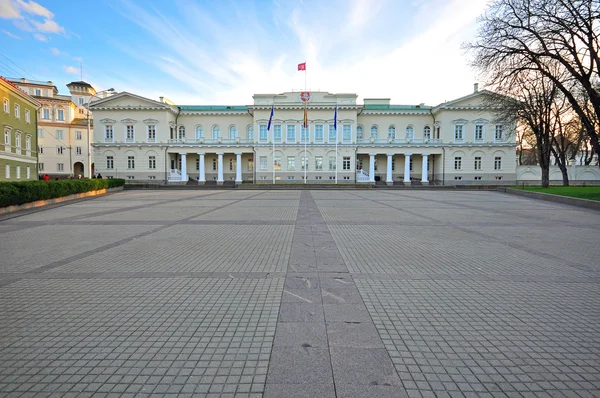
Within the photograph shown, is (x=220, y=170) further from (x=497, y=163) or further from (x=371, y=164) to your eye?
(x=497, y=163)

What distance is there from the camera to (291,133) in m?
48.7

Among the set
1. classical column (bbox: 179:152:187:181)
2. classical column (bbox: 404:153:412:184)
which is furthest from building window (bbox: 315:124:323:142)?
classical column (bbox: 179:152:187:181)

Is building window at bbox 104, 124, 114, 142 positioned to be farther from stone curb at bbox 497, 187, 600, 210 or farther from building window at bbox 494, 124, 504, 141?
building window at bbox 494, 124, 504, 141

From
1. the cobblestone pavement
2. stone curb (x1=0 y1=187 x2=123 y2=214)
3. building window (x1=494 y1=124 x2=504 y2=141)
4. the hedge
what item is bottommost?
the cobblestone pavement

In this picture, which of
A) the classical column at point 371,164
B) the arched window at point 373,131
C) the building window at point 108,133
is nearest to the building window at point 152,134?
the building window at point 108,133

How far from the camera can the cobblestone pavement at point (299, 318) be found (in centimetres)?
293

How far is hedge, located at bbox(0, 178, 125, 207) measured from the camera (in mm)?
15416

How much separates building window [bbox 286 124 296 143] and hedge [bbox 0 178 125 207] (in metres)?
29.1

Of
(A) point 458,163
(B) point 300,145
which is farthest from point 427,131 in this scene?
(B) point 300,145

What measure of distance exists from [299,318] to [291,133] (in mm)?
46219

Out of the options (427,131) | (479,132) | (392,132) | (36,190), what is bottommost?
(36,190)

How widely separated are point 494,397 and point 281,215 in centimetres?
1217

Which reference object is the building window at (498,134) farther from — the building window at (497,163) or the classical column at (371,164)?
the classical column at (371,164)

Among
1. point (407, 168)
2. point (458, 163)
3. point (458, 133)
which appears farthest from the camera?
point (458, 133)
